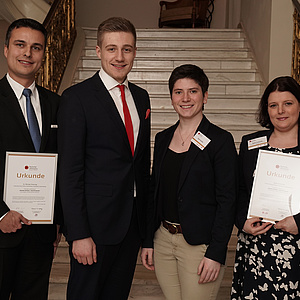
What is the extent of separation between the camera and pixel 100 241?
2049 mm

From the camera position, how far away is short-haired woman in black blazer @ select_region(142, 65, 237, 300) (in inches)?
81.1

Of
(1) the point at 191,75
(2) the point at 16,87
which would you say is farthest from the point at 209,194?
(2) the point at 16,87

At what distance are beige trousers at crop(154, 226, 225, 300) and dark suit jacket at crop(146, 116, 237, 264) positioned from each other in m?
0.06

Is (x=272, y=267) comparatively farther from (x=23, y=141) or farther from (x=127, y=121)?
(x=23, y=141)

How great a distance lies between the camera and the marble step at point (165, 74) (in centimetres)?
642

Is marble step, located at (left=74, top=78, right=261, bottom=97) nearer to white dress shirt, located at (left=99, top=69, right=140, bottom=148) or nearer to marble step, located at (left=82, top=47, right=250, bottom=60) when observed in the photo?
marble step, located at (left=82, top=47, right=250, bottom=60)

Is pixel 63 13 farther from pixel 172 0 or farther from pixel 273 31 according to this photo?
pixel 172 0

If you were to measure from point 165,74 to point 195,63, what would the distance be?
60 centimetres

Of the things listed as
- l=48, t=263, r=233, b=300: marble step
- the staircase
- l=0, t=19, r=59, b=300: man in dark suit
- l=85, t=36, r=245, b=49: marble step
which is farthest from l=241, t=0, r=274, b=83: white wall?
l=0, t=19, r=59, b=300: man in dark suit

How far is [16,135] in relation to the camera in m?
2.04

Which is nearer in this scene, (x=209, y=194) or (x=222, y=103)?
(x=209, y=194)

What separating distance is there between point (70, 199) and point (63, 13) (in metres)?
5.01

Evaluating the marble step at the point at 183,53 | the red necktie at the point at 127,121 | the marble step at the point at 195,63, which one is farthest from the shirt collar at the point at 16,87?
the marble step at the point at 183,53

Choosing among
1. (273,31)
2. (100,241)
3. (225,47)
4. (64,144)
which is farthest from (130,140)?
(225,47)
